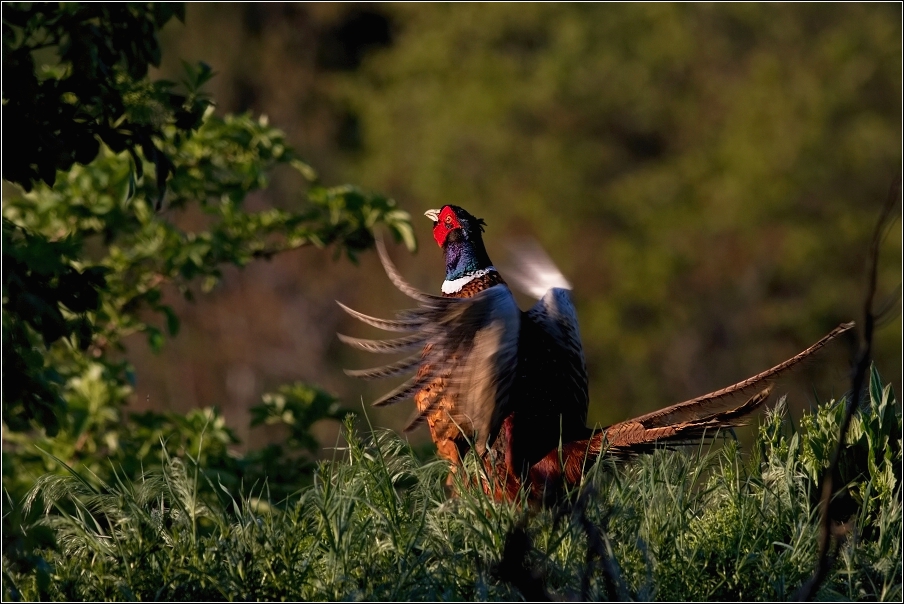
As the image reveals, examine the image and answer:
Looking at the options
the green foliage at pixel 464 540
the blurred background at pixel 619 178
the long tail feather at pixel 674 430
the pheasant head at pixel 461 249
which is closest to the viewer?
the green foliage at pixel 464 540

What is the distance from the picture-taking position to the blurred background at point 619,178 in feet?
76.6

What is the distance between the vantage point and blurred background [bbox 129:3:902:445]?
23.3 meters

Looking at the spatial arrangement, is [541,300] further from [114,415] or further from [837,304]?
[837,304]

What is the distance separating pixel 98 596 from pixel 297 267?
67.5ft

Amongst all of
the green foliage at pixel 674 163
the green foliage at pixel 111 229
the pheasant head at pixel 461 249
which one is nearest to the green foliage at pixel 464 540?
the green foliage at pixel 111 229

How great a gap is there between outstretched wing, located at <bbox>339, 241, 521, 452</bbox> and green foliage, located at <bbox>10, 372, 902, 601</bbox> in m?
0.31

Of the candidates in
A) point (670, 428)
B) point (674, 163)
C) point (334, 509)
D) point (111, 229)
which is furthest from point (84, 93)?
point (674, 163)

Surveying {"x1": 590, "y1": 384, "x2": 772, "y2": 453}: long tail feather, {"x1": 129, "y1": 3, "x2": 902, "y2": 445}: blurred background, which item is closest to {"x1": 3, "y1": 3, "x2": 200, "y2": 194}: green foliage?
{"x1": 590, "y1": 384, "x2": 772, "y2": 453}: long tail feather

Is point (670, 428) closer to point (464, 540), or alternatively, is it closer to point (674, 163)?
point (464, 540)

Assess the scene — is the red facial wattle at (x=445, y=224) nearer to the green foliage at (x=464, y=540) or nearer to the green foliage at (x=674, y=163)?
the green foliage at (x=464, y=540)

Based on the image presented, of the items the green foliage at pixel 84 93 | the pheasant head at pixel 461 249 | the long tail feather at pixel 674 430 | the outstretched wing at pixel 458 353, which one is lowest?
the long tail feather at pixel 674 430

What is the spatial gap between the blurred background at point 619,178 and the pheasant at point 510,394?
17.0 meters

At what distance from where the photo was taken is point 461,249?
4965mm

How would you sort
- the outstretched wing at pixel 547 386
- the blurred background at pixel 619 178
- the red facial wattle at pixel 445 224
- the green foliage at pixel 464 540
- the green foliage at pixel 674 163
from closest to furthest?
the green foliage at pixel 464 540, the outstretched wing at pixel 547 386, the red facial wattle at pixel 445 224, the blurred background at pixel 619 178, the green foliage at pixel 674 163
